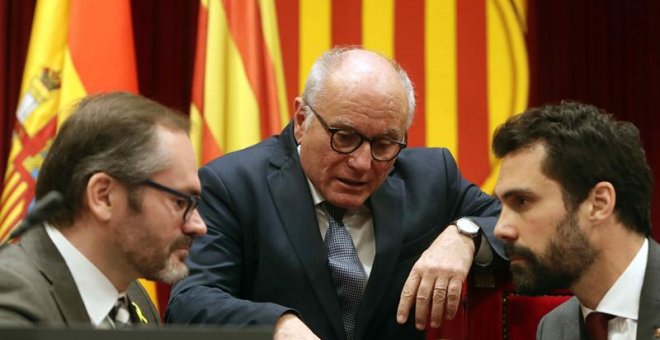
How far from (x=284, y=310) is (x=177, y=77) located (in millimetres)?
1776

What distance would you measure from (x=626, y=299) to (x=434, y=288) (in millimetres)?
450

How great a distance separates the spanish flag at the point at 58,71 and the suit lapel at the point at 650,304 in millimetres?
1966

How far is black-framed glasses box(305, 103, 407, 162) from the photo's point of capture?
2720 mm

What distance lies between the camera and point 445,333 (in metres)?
2.61

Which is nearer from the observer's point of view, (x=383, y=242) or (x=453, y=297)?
(x=453, y=297)

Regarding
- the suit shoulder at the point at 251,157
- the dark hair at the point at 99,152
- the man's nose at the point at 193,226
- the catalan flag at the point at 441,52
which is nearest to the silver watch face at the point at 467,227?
the suit shoulder at the point at 251,157

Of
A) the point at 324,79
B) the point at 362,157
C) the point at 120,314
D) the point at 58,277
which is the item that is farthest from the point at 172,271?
the point at 324,79

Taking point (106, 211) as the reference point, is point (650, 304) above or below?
below

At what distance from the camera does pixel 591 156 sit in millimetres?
2354

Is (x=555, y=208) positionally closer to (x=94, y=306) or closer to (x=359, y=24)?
(x=94, y=306)

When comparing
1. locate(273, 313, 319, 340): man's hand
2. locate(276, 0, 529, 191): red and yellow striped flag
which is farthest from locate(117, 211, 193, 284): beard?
locate(276, 0, 529, 191): red and yellow striped flag

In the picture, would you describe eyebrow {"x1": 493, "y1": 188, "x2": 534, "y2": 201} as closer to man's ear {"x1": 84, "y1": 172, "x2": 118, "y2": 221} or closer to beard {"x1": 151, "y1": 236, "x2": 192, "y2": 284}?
beard {"x1": 151, "y1": 236, "x2": 192, "y2": 284}

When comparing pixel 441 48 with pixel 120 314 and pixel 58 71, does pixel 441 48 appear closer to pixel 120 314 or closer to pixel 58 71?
pixel 58 71

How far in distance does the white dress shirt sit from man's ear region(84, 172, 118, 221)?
1.11m
